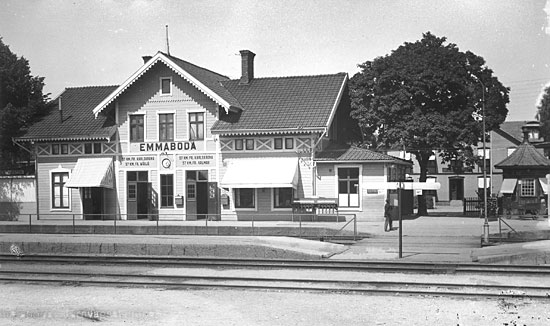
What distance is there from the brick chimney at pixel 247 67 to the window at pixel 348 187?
29.0 feet

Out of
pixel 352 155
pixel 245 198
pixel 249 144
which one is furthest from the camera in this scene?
pixel 249 144

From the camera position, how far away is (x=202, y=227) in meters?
26.0

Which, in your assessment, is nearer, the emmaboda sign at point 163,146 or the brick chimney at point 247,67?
the emmaboda sign at point 163,146

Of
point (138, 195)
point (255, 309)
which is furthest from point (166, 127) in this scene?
point (255, 309)

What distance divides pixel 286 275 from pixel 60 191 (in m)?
23.2

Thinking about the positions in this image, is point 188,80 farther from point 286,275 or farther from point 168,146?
point 286,275

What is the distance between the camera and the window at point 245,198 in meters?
31.3

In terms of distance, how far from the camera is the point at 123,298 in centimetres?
1238

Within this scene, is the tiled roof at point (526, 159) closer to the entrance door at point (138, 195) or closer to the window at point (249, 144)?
the window at point (249, 144)

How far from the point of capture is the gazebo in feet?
103

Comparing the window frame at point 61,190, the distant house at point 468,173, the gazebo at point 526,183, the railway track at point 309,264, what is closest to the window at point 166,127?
the window frame at point 61,190

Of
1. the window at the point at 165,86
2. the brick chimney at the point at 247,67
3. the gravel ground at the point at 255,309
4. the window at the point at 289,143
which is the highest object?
the brick chimney at the point at 247,67

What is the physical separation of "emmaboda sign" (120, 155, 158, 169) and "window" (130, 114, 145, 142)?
3.35ft

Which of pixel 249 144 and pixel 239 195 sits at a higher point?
pixel 249 144
